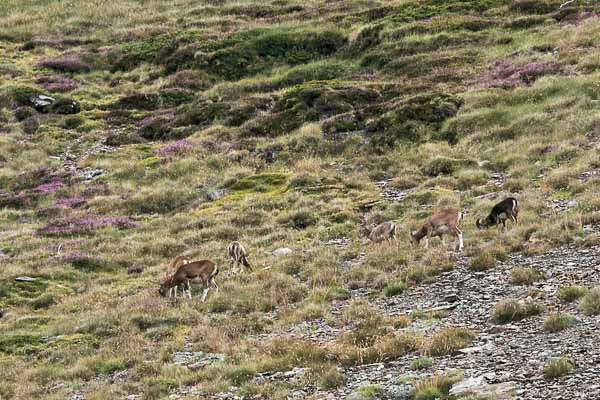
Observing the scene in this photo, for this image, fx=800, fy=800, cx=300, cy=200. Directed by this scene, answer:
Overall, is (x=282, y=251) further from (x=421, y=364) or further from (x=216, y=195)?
(x=421, y=364)

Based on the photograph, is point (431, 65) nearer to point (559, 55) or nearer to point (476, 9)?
point (559, 55)

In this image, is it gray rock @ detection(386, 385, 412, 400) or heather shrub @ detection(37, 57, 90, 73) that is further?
heather shrub @ detection(37, 57, 90, 73)

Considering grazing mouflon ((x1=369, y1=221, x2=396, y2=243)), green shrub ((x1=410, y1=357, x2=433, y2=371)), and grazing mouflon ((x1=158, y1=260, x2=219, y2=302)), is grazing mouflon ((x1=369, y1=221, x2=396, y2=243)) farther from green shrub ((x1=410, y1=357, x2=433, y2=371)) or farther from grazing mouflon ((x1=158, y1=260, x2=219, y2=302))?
green shrub ((x1=410, y1=357, x2=433, y2=371))

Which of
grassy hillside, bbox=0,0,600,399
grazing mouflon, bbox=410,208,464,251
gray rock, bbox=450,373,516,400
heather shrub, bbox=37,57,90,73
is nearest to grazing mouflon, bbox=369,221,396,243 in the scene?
grassy hillside, bbox=0,0,600,399

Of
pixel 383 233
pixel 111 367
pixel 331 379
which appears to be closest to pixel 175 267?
pixel 383 233

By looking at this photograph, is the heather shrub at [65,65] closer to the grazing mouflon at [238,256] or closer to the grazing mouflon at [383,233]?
the grazing mouflon at [238,256]

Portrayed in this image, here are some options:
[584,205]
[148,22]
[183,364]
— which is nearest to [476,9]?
[148,22]

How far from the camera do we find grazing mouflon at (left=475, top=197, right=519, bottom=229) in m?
23.5

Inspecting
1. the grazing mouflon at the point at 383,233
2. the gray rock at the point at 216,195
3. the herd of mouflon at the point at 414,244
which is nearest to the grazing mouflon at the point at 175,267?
the herd of mouflon at the point at 414,244

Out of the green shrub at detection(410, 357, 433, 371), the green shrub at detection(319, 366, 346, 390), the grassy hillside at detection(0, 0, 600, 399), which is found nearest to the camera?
the green shrub at detection(410, 357, 433, 371)

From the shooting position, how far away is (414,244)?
79.1 ft

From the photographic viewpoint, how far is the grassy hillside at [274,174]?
1883 centimetres

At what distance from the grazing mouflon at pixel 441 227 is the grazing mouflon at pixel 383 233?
1.08 meters

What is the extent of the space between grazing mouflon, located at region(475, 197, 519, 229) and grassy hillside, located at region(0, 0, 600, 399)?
27.7 inches
